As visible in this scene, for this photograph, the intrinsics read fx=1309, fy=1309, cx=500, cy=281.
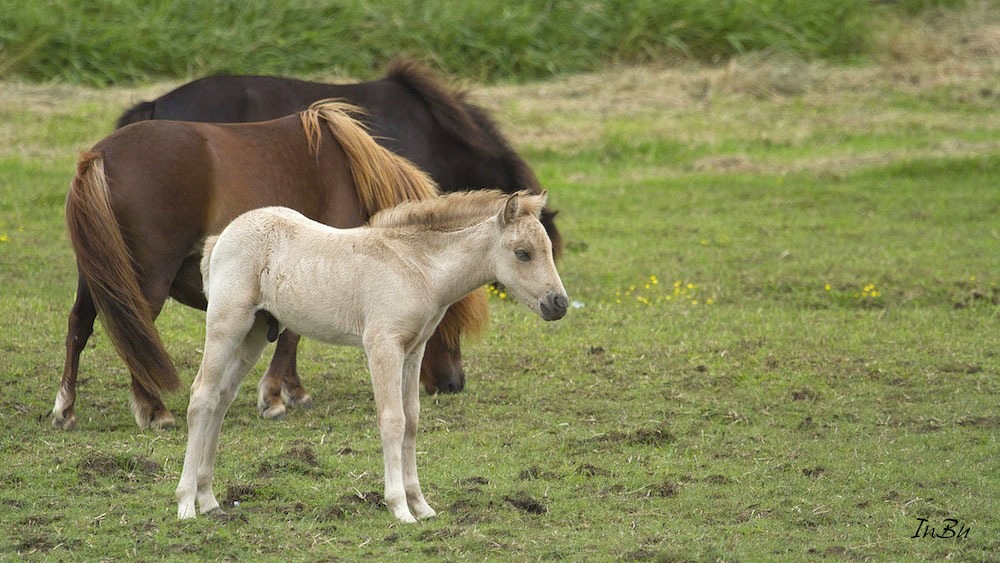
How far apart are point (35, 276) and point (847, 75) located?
12.5 meters

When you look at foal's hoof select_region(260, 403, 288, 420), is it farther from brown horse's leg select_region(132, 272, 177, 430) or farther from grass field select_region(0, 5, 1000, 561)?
brown horse's leg select_region(132, 272, 177, 430)

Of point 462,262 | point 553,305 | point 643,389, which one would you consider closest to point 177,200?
point 462,262

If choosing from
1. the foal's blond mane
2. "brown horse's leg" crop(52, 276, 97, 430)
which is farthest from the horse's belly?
"brown horse's leg" crop(52, 276, 97, 430)

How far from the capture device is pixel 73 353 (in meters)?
6.86

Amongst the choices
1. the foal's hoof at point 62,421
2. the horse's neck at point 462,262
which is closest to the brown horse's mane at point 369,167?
the foal's hoof at point 62,421

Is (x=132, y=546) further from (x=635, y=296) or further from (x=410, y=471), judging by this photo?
(x=635, y=296)

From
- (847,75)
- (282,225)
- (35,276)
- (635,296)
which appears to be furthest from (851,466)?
(847,75)

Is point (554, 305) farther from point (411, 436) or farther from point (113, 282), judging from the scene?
point (113, 282)

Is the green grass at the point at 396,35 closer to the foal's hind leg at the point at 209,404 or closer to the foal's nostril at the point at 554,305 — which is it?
the foal's hind leg at the point at 209,404

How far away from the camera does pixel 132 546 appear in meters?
4.88

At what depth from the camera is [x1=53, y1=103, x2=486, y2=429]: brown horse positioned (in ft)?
21.4

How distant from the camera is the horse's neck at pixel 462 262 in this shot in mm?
5234
